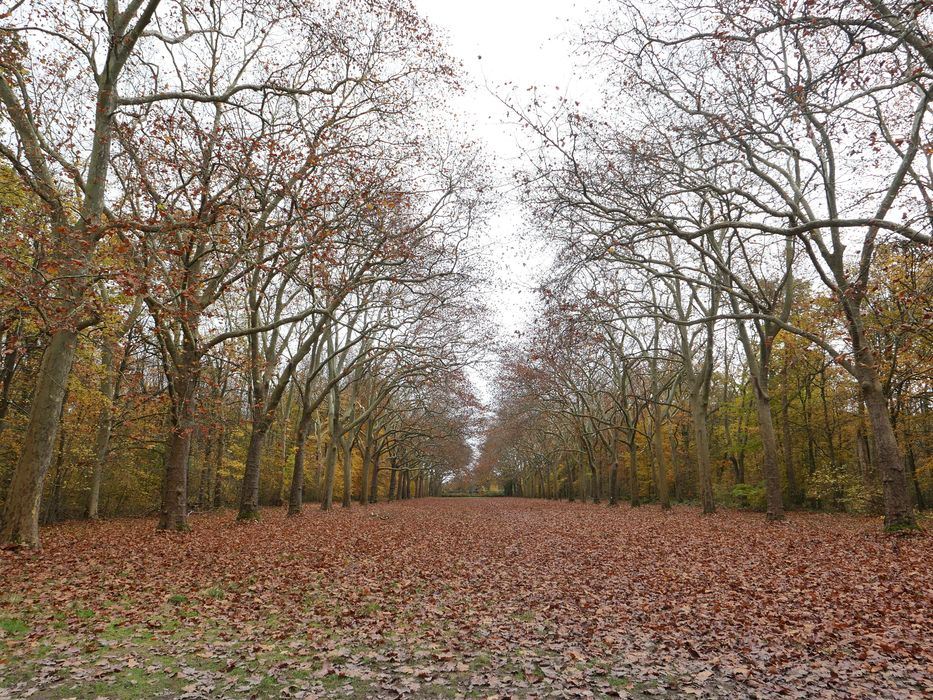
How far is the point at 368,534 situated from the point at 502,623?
9.91 metres

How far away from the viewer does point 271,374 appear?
2019 centimetres

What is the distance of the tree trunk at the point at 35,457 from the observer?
1008cm

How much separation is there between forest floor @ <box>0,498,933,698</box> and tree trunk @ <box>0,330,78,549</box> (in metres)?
0.63

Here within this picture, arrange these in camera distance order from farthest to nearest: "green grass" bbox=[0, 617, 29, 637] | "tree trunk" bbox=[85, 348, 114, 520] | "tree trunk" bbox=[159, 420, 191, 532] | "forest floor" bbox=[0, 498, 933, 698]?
"tree trunk" bbox=[85, 348, 114, 520]
"tree trunk" bbox=[159, 420, 191, 532]
"green grass" bbox=[0, 617, 29, 637]
"forest floor" bbox=[0, 498, 933, 698]

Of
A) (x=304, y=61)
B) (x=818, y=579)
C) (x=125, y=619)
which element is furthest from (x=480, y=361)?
(x=125, y=619)

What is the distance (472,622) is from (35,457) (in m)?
9.06

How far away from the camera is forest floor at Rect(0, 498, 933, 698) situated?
4.82 m

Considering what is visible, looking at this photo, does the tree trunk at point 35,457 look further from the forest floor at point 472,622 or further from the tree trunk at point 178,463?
the tree trunk at point 178,463

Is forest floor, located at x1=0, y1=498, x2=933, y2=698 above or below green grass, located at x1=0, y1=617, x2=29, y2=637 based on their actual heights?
below

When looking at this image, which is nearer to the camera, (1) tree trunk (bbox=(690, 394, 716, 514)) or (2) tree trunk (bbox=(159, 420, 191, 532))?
(2) tree trunk (bbox=(159, 420, 191, 532))

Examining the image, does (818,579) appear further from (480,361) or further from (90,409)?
(90,409)

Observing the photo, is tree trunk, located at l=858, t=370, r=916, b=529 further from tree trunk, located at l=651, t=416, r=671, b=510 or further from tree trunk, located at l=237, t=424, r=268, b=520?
tree trunk, located at l=237, t=424, r=268, b=520

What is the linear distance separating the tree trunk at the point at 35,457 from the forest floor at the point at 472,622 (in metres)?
0.63

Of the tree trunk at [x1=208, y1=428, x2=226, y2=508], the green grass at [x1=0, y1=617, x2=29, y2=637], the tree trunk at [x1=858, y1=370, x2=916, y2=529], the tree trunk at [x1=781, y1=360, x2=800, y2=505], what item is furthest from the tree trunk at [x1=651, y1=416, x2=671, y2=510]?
the green grass at [x1=0, y1=617, x2=29, y2=637]
